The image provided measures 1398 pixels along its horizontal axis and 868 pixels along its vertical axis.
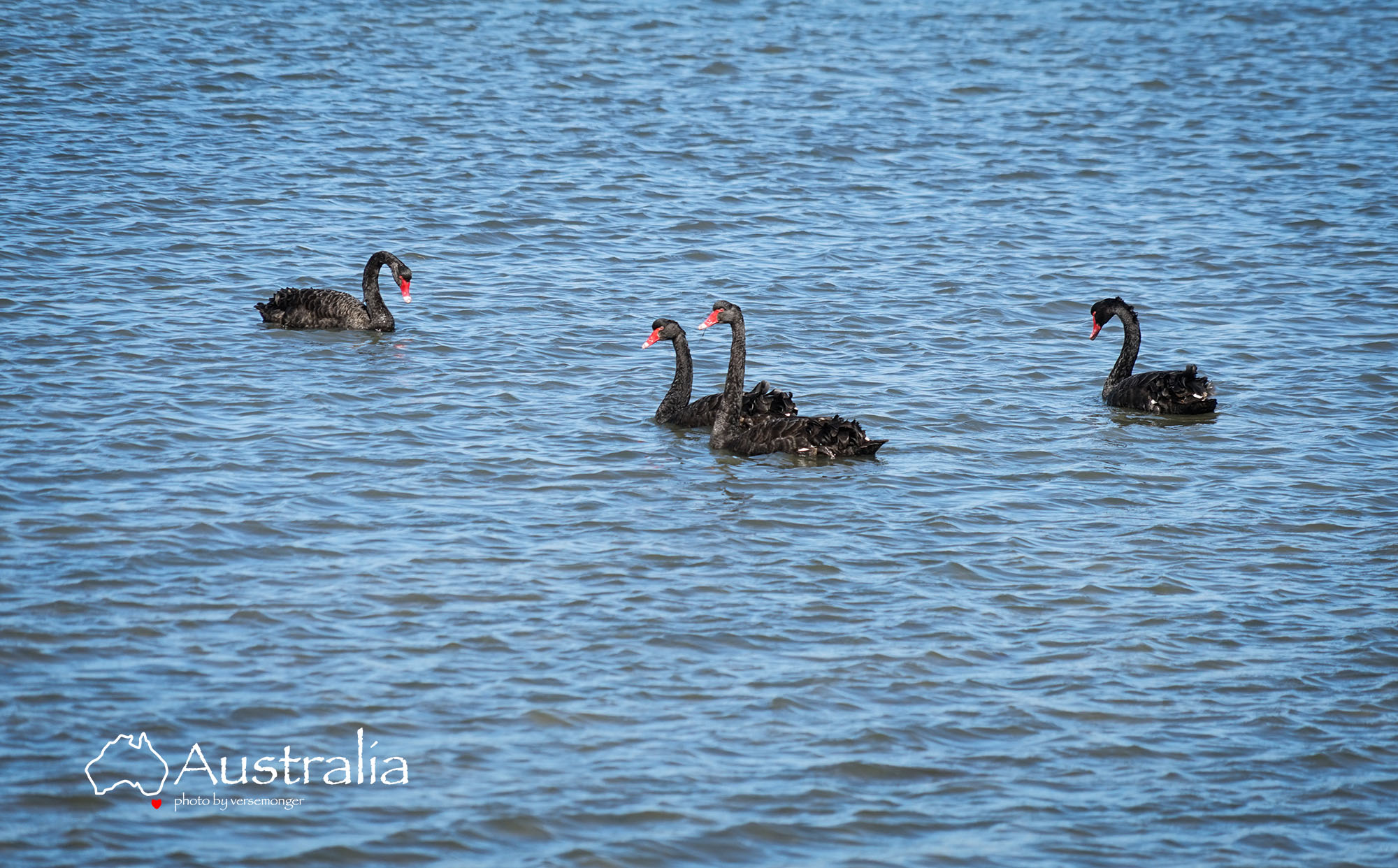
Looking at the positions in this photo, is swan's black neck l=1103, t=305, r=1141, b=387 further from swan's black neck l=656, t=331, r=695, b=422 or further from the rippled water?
swan's black neck l=656, t=331, r=695, b=422

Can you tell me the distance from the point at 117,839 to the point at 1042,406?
342 inches

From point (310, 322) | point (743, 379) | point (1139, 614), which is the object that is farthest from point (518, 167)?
point (1139, 614)

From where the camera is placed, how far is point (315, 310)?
45.1ft

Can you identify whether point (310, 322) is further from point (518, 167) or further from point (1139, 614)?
point (1139, 614)

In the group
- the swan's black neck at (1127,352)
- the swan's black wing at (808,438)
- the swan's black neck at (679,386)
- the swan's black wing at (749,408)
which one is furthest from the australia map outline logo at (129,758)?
the swan's black neck at (1127,352)

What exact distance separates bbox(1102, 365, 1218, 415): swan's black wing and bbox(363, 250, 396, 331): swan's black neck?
6718mm

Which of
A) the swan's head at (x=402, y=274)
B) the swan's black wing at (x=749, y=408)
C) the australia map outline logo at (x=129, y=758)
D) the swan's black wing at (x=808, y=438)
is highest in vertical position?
the swan's head at (x=402, y=274)

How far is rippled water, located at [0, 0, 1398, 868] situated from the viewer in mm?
6668

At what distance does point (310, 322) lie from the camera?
13.8 meters

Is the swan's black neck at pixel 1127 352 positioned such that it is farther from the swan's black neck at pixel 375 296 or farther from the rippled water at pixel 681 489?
the swan's black neck at pixel 375 296

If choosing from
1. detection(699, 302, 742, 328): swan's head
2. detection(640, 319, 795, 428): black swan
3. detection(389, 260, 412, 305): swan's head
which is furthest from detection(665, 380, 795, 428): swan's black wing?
detection(389, 260, 412, 305): swan's head

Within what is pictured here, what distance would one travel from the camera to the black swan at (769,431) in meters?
10.9

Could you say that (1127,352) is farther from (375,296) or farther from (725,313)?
(375,296)

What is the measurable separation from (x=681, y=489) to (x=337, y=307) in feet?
16.0
